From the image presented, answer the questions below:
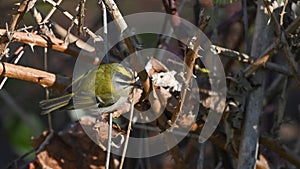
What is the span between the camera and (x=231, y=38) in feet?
9.19

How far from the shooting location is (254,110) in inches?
78.0

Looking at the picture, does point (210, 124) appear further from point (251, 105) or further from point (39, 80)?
point (39, 80)

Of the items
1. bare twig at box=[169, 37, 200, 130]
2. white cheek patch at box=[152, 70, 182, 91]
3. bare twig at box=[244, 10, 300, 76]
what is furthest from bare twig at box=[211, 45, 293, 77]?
bare twig at box=[169, 37, 200, 130]

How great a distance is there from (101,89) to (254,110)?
0.47 m

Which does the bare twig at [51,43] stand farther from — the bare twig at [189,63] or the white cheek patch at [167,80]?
the bare twig at [189,63]

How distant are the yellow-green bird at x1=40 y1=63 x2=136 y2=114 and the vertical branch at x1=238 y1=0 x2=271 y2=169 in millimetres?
400

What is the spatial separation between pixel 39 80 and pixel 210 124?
52 cm

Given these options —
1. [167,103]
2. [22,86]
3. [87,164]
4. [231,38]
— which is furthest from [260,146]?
[22,86]

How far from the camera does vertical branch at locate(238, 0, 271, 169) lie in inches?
76.2

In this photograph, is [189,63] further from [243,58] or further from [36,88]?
[36,88]

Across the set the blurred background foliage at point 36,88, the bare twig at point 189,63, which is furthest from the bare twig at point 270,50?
the blurred background foliage at point 36,88

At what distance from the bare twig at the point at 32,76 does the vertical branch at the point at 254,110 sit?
21.4 inches

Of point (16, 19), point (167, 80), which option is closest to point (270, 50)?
point (167, 80)

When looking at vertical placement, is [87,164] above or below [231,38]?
below
